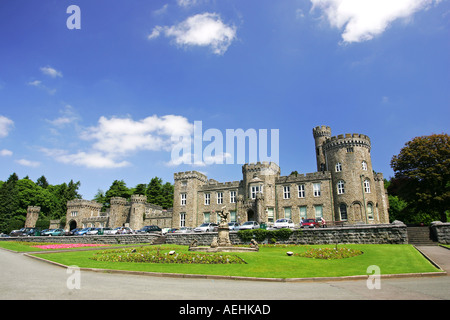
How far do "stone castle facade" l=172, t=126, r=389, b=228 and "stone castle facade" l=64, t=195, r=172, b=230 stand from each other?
823 cm

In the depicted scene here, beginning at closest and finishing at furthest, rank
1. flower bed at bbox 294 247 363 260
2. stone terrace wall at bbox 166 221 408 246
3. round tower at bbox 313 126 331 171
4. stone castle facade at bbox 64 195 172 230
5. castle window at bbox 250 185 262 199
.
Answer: flower bed at bbox 294 247 363 260, stone terrace wall at bbox 166 221 408 246, castle window at bbox 250 185 262 199, round tower at bbox 313 126 331 171, stone castle facade at bbox 64 195 172 230

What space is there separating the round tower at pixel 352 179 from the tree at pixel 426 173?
455cm

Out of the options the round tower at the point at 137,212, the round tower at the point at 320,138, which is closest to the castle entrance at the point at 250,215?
the round tower at the point at 320,138

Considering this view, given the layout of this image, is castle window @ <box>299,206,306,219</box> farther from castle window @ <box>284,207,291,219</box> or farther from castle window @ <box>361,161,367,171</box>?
castle window @ <box>361,161,367,171</box>

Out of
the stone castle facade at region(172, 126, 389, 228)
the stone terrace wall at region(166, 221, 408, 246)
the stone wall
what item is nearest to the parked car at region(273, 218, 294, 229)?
the stone terrace wall at region(166, 221, 408, 246)

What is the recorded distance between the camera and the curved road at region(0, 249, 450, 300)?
827cm

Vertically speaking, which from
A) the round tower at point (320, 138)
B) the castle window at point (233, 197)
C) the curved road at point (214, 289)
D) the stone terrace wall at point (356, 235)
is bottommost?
the curved road at point (214, 289)

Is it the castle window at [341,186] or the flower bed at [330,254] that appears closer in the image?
the flower bed at [330,254]

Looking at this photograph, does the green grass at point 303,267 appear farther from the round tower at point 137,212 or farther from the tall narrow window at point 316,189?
the round tower at point 137,212

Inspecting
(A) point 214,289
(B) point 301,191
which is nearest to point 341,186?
(B) point 301,191

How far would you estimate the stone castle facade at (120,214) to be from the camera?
60.4 metres
